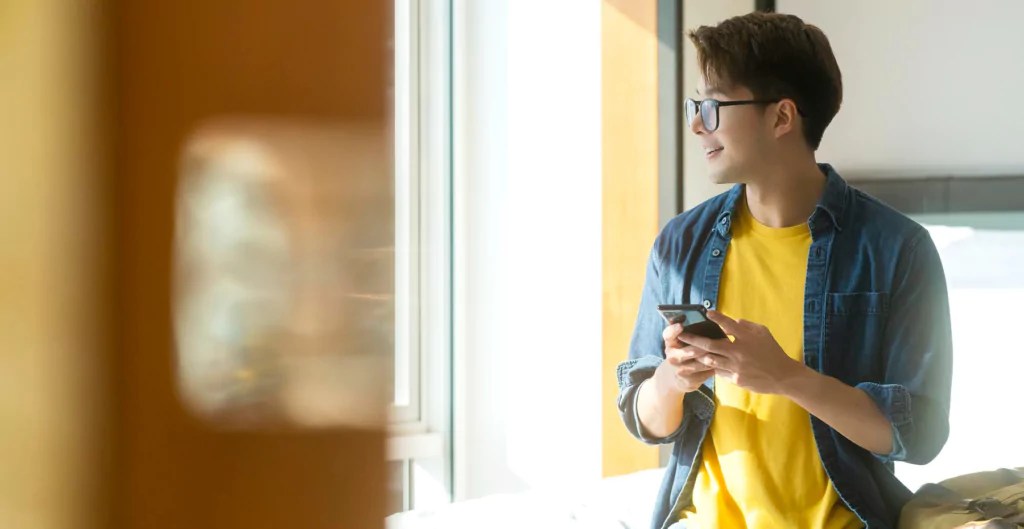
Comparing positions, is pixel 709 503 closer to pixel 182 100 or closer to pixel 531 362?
pixel 182 100

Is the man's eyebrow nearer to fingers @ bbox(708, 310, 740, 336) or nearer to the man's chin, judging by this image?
the man's chin

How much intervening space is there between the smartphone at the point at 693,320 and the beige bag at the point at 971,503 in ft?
1.30

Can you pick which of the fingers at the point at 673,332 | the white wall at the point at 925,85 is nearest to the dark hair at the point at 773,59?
the fingers at the point at 673,332

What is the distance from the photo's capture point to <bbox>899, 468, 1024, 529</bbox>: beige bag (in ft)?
3.53

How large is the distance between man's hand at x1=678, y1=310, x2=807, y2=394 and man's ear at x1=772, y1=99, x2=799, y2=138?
0.37m

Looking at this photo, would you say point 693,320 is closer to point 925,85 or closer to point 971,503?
point 971,503

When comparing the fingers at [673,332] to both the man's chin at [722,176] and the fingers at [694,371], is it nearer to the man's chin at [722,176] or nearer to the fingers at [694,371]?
the fingers at [694,371]

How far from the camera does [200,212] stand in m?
0.09

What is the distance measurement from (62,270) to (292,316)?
28 millimetres

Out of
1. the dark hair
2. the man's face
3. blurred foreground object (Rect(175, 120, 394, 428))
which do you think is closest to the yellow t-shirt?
the man's face

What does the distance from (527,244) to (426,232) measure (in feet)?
1.32

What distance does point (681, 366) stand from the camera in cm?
119

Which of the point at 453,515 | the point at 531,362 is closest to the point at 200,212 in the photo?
the point at 453,515

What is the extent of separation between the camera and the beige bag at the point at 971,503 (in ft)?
3.53
